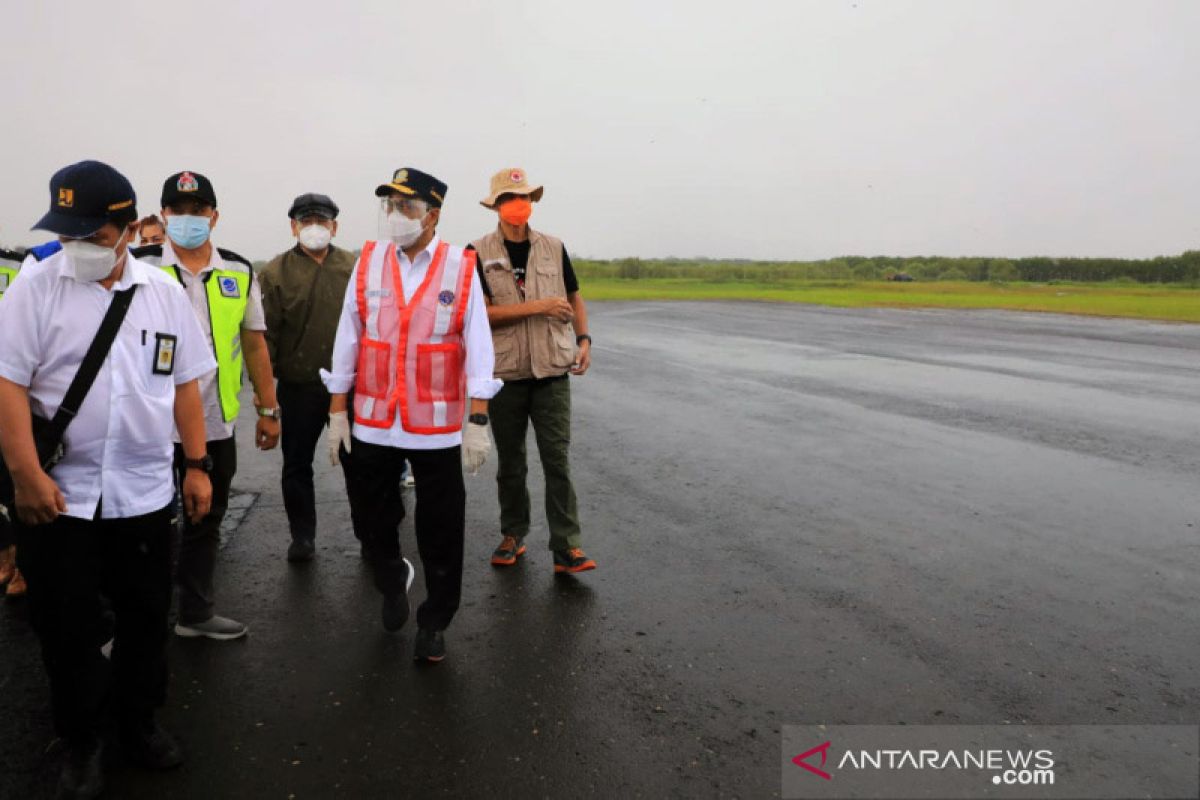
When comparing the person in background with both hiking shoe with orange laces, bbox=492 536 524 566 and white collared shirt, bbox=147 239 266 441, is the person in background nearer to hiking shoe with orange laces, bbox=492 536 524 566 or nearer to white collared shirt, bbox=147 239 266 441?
white collared shirt, bbox=147 239 266 441

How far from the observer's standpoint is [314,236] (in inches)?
203

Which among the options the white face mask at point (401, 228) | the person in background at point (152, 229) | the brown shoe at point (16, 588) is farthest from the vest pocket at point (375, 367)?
the person in background at point (152, 229)

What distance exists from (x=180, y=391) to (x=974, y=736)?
10.4ft

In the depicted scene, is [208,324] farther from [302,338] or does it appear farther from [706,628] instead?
[706,628]

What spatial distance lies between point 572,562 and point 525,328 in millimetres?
1360

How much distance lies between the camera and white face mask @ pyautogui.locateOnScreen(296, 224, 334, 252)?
516 cm

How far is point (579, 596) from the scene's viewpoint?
177 inches

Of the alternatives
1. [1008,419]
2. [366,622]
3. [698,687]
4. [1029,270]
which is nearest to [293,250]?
[366,622]

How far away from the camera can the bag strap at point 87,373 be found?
8.76ft

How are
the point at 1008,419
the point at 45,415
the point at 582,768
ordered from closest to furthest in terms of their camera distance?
the point at 45,415 < the point at 582,768 < the point at 1008,419

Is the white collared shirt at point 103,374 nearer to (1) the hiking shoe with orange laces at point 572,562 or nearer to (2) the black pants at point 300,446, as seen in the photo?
(2) the black pants at point 300,446

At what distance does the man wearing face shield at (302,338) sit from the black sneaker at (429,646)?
5.24 ft

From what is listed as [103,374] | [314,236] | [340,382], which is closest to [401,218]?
[340,382]

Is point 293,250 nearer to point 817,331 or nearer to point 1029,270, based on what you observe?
point 817,331
